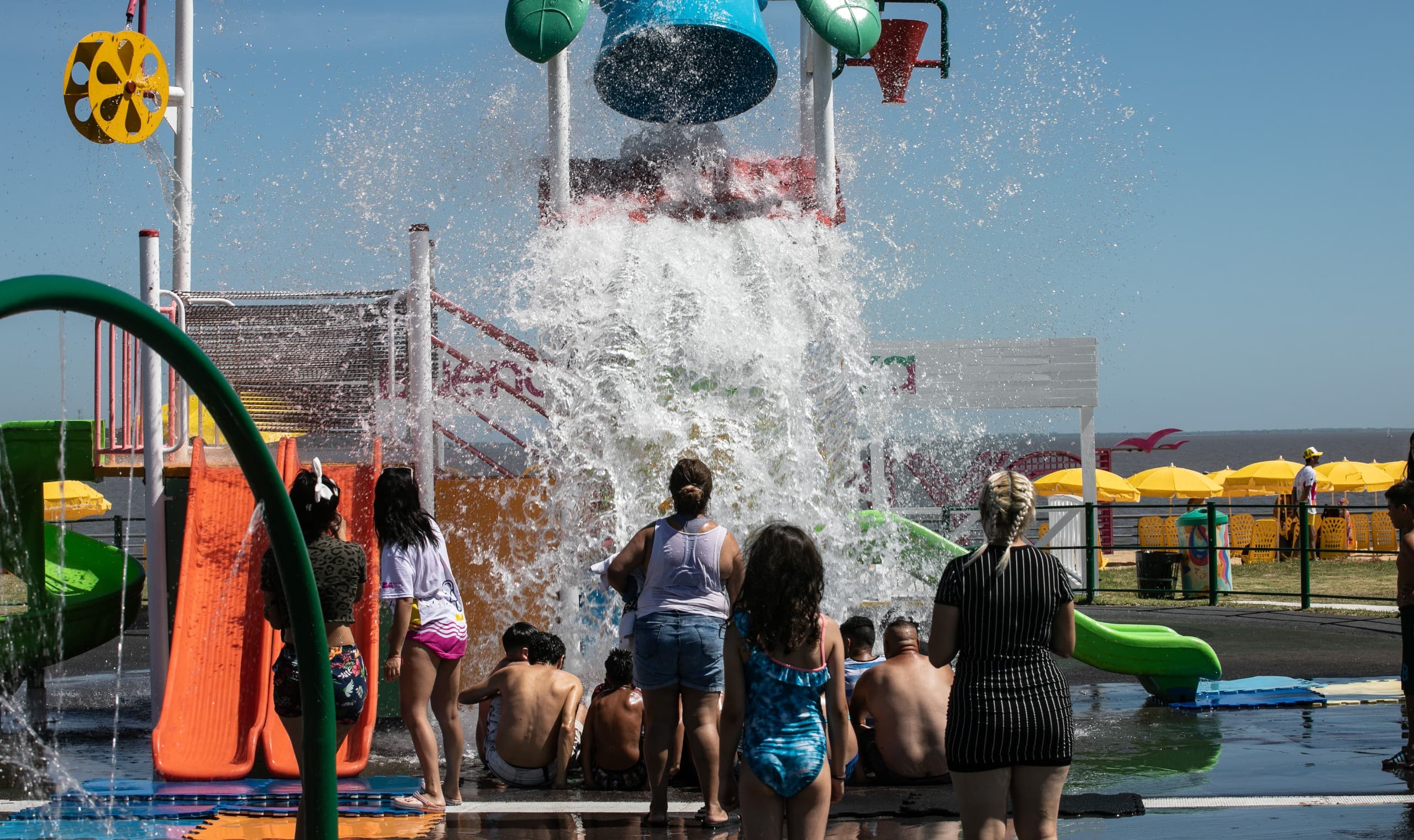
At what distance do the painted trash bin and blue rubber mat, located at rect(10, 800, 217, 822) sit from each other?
13.4 metres

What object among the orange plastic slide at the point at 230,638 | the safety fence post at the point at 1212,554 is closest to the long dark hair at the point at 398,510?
the orange plastic slide at the point at 230,638

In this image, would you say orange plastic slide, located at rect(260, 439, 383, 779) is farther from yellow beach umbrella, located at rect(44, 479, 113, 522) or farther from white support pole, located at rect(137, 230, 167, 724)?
yellow beach umbrella, located at rect(44, 479, 113, 522)

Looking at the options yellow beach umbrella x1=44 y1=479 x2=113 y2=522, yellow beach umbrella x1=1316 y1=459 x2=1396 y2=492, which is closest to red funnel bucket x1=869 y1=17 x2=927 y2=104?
yellow beach umbrella x1=44 y1=479 x2=113 y2=522

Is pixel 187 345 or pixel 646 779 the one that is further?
pixel 646 779

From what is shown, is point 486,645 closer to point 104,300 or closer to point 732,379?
point 732,379

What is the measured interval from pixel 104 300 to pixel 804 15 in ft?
26.6

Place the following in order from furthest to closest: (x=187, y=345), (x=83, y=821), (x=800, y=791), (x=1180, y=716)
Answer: (x=1180, y=716) → (x=83, y=821) → (x=800, y=791) → (x=187, y=345)

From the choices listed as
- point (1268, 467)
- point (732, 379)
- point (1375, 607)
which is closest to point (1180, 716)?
point (732, 379)

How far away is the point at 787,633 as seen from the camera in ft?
12.6

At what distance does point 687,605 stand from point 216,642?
10.4ft

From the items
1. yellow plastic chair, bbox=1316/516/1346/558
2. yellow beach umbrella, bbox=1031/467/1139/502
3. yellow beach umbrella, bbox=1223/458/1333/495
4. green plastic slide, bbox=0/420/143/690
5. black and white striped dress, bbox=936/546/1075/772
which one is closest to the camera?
black and white striped dress, bbox=936/546/1075/772

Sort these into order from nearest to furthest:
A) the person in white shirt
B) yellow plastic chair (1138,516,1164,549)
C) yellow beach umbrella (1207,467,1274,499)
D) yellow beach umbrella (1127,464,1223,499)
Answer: the person in white shirt → yellow plastic chair (1138,516,1164,549) → yellow beach umbrella (1127,464,1223,499) → yellow beach umbrella (1207,467,1274,499)

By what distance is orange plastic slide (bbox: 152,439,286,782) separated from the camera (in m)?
6.36

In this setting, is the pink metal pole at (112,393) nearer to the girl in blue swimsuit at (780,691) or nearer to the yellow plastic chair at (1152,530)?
the girl in blue swimsuit at (780,691)
